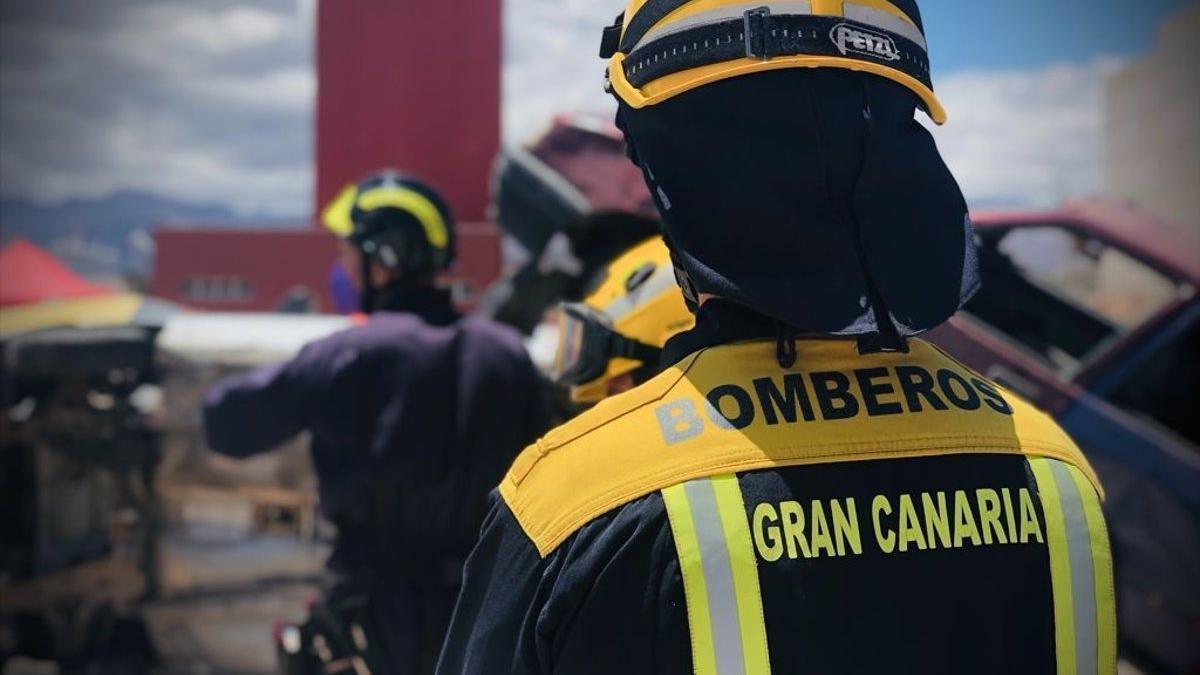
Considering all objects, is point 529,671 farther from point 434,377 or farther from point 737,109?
point 434,377

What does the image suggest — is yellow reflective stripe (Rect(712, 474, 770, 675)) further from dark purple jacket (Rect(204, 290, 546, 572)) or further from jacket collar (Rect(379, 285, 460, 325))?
jacket collar (Rect(379, 285, 460, 325))

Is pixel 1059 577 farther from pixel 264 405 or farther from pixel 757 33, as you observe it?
pixel 264 405

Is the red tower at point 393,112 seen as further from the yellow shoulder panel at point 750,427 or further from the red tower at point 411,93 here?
the yellow shoulder panel at point 750,427

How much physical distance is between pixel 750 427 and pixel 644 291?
1.07m

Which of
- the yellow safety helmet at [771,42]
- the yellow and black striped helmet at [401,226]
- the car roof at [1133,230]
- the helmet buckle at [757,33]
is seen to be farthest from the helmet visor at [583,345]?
the car roof at [1133,230]

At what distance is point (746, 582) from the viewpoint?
82 cm

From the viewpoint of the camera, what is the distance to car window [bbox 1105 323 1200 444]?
390 centimetres

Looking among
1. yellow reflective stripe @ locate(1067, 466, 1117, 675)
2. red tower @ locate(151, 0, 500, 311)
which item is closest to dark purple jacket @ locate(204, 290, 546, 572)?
yellow reflective stripe @ locate(1067, 466, 1117, 675)

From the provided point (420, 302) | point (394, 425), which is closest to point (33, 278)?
Result: point (420, 302)

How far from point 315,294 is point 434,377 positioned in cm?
528

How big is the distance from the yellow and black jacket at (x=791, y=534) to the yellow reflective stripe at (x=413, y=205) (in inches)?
76.9

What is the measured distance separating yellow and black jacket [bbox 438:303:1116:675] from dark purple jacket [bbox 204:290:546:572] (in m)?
1.50

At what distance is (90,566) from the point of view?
3.83 m

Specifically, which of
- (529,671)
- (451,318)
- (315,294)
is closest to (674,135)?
(529,671)
